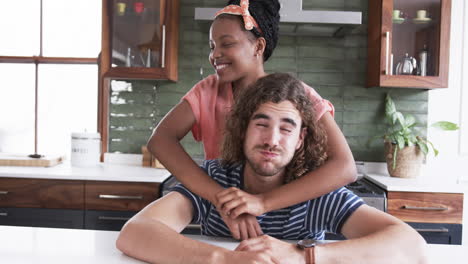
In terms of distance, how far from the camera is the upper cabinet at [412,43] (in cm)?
279

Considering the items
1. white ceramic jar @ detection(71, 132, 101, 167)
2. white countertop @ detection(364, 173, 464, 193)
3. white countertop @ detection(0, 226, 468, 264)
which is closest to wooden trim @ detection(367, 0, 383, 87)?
white countertop @ detection(364, 173, 464, 193)

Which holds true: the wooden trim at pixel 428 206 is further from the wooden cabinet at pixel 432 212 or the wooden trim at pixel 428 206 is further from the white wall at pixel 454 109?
the white wall at pixel 454 109

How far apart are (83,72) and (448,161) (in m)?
2.91

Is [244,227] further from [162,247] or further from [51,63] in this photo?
[51,63]

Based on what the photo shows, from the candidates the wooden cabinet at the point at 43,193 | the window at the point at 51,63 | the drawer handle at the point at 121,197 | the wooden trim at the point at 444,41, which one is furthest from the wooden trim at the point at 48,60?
the wooden trim at the point at 444,41

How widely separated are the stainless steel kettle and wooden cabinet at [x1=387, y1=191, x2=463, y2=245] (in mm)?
845

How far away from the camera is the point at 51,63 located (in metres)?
3.33

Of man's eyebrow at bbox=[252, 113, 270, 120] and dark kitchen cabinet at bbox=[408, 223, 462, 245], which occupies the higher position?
man's eyebrow at bbox=[252, 113, 270, 120]

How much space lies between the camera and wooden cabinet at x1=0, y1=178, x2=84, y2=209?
8.53 ft

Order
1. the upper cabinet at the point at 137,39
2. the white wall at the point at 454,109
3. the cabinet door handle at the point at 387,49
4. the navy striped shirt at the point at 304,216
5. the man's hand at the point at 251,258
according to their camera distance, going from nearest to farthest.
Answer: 1. the man's hand at the point at 251,258
2. the navy striped shirt at the point at 304,216
3. the cabinet door handle at the point at 387,49
4. the upper cabinet at the point at 137,39
5. the white wall at the point at 454,109

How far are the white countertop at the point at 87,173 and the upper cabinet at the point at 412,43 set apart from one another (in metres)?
1.66

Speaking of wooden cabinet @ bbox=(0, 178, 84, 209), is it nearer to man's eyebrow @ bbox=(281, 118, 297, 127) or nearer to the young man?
the young man

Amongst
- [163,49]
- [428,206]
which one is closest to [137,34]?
[163,49]

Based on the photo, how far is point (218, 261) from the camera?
0.99 meters
